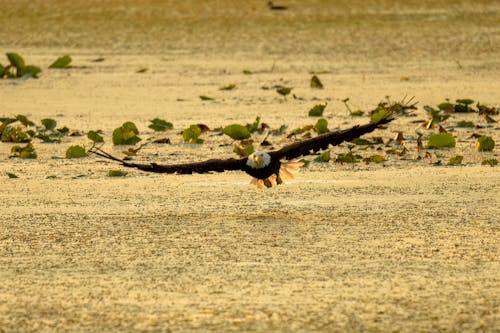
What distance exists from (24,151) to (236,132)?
1.77 meters

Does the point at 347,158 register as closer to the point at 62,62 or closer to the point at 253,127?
the point at 253,127

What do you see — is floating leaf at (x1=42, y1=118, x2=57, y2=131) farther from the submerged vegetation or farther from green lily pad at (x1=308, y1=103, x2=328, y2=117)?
green lily pad at (x1=308, y1=103, x2=328, y2=117)

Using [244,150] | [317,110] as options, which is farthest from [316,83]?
[244,150]

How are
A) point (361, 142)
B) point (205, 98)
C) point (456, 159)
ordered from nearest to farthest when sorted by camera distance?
point (456, 159) < point (361, 142) < point (205, 98)

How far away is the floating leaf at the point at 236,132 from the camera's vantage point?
416 inches

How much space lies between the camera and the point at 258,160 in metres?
7.12

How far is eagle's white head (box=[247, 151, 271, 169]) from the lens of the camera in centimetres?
712

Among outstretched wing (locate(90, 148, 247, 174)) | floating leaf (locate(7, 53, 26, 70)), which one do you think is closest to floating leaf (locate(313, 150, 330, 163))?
outstretched wing (locate(90, 148, 247, 174))

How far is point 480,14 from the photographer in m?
21.9

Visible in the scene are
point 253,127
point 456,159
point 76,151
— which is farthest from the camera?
point 253,127

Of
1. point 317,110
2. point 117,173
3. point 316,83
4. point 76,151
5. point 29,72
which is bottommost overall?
point 117,173

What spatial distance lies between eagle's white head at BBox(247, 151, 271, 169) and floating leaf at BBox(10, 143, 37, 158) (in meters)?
3.49

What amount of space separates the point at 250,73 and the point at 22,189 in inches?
307

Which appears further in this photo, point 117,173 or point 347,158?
point 347,158
